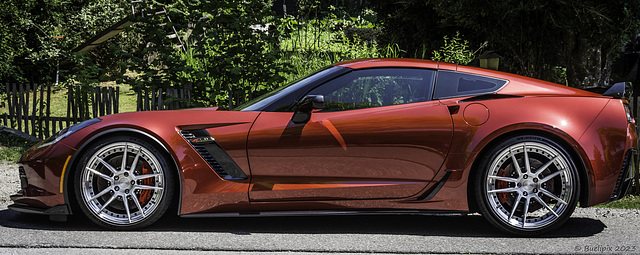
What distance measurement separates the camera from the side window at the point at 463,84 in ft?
16.4

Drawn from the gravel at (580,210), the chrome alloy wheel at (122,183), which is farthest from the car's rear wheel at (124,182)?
the gravel at (580,210)

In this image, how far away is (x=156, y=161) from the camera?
4852 mm

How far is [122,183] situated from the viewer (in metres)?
4.88

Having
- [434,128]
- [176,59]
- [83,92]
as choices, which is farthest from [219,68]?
[434,128]

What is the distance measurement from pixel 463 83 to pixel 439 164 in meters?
0.64

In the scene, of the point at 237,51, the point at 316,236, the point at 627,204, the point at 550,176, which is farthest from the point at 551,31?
the point at 316,236

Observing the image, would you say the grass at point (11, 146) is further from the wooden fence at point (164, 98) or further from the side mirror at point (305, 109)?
the side mirror at point (305, 109)

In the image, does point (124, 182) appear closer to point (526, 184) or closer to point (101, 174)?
point (101, 174)

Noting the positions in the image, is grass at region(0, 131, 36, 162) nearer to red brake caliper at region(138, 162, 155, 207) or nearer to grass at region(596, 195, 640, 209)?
red brake caliper at region(138, 162, 155, 207)

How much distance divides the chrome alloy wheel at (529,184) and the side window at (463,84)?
1.55 feet

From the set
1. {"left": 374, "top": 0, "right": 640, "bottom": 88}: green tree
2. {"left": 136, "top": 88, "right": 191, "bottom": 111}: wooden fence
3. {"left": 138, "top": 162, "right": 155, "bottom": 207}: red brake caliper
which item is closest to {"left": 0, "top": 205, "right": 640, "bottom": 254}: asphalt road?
{"left": 138, "top": 162, "right": 155, "bottom": 207}: red brake caliper

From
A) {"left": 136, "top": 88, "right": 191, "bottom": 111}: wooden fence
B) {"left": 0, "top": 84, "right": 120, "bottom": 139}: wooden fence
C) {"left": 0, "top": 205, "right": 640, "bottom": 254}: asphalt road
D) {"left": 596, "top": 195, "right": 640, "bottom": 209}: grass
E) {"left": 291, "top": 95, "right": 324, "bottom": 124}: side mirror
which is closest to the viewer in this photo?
{"left": 0, "top": 205, "right": 640, "bottom": 254}: asphalt road

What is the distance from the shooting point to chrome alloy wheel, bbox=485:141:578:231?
15.9ft

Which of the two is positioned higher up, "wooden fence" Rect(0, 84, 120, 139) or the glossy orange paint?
the glossy orange paint
